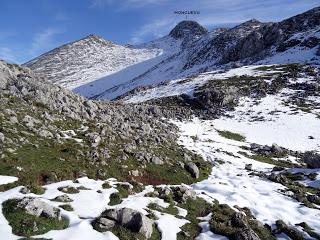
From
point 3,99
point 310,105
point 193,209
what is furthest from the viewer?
point 310,105

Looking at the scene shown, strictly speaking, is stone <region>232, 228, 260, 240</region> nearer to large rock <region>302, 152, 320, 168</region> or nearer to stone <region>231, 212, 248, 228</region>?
stone <region>231, 212, 248, 228</region>

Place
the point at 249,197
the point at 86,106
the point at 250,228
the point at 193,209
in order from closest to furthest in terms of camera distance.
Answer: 1. the point at 250,228
2. the point at 193,209
3. the point at 249,197
4. the point at 86,106

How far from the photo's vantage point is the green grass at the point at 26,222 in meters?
18.8

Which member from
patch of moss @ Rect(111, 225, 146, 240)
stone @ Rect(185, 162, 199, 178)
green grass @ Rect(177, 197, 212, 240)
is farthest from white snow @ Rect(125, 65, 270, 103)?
patch of moss @ Rect(111, 225, 146, 240)

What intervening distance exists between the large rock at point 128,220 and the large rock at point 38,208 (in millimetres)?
2260

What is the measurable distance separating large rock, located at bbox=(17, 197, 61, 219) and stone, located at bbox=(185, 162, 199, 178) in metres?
16.0

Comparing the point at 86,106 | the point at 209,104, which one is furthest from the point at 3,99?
the point at 209,104

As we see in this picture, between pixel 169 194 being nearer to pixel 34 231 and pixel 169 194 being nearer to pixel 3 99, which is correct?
pixel 34 231

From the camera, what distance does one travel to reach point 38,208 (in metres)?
20.3

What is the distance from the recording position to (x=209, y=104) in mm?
85875

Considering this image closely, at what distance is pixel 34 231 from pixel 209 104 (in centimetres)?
6959

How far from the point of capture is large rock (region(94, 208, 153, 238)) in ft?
67.6

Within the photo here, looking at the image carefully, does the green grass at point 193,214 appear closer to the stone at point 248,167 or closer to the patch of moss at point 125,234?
the patch of moss at point 125,234

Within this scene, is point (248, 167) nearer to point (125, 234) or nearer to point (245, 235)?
point (245, 235)
